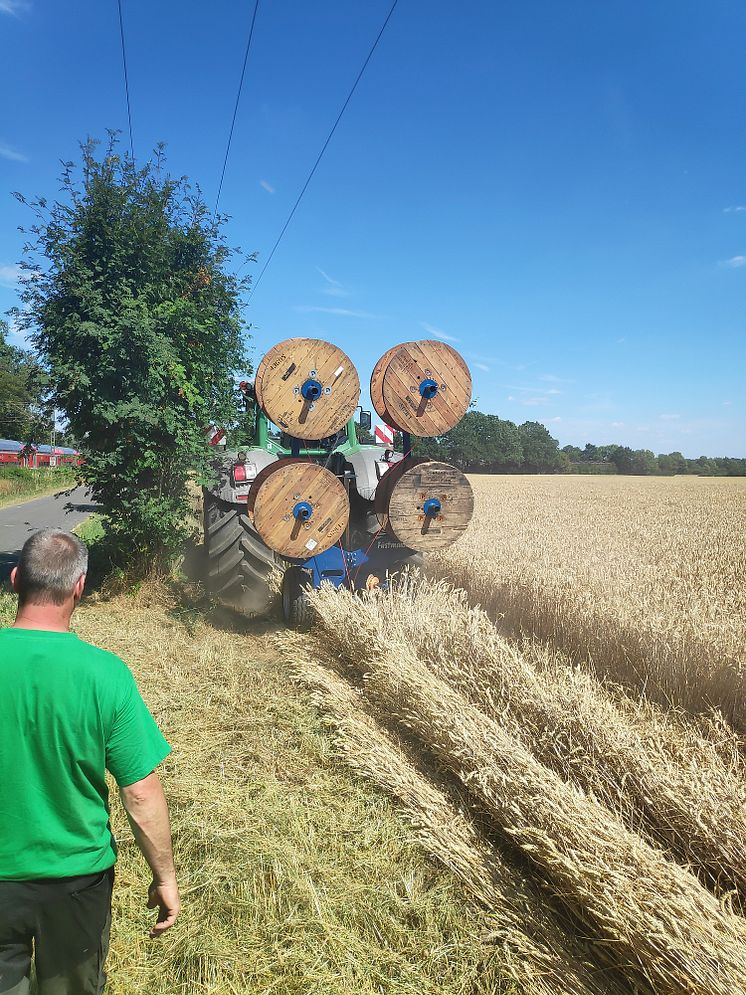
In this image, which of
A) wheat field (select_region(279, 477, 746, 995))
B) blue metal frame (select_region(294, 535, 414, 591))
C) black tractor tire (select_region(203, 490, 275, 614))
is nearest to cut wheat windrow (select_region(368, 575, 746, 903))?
wheat field (select_region(279, 477, 746, 995))

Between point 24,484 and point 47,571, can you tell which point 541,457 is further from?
point 47,571

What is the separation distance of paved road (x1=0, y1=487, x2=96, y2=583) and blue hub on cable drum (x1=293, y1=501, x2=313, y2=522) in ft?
10.9

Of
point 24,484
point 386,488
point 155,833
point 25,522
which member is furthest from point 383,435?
point 24,484

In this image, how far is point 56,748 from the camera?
5.34ft

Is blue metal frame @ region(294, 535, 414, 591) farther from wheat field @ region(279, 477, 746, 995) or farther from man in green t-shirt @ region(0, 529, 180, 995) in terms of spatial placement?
man in green t-shirt @ region(0, 529, 180, 995)

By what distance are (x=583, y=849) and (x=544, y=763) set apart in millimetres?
931

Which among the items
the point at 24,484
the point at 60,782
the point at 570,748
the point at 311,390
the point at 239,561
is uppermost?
the point at 311,390

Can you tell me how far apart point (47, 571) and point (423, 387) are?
4204 mm

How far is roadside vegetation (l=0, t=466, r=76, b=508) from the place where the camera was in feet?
94.7

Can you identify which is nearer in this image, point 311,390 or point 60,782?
point 60,782

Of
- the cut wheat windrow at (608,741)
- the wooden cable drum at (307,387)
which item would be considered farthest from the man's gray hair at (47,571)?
the wooden cable drum at (307,387)

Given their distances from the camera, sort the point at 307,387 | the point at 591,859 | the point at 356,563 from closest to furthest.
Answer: the point at 591,859
the point at 307,387
the point at 356,563

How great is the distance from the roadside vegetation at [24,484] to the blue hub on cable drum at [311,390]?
78.5 ft

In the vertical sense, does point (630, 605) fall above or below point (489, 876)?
above
